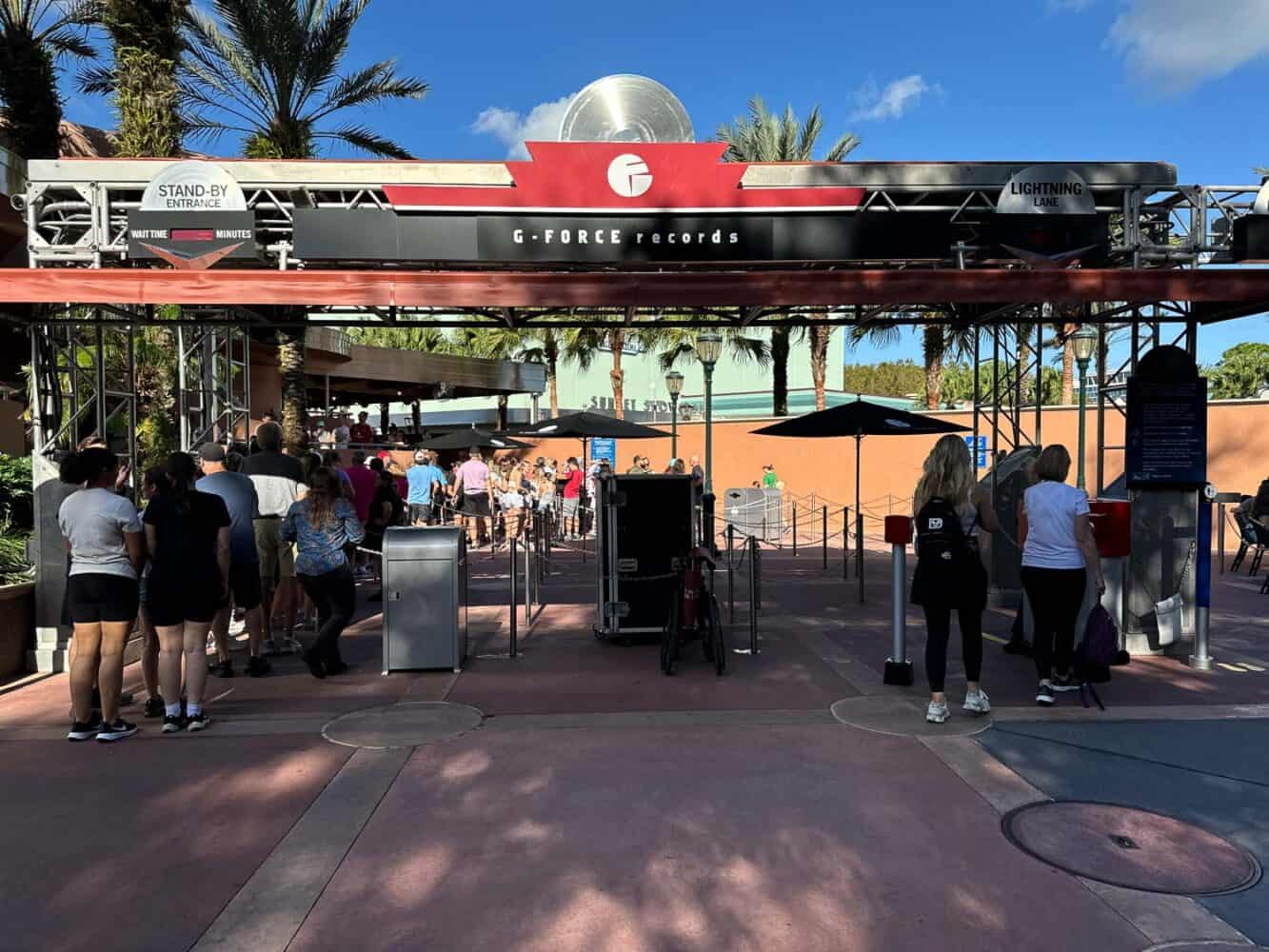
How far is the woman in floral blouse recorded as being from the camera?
688cm

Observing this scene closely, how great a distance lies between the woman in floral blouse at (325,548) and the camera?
6875 millimetres

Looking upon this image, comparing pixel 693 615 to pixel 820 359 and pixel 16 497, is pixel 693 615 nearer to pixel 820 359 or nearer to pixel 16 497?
pixel 16 497

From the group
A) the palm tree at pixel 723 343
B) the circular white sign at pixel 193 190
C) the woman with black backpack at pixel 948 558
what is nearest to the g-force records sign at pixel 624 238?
the circular white sign at pixel 193 190

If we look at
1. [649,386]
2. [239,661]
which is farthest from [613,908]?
[649,386]

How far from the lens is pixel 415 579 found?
7.18 m

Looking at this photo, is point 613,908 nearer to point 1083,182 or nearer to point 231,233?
point 231,233

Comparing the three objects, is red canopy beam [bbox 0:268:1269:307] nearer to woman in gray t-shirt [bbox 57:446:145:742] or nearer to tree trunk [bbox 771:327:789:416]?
woman in gray t-shirt [bbox 57:446:145:742]

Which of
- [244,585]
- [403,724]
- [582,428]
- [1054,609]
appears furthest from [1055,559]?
[582,428]

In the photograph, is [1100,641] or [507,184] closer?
[1100,641]

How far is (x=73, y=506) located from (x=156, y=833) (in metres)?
2.25

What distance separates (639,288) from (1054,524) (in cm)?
363

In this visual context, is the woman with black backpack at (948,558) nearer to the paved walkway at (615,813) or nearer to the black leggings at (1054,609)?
the paved walkway at (615,813)

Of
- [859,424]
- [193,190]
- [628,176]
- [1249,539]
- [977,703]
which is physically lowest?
[977,703]

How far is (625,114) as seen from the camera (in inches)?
404
